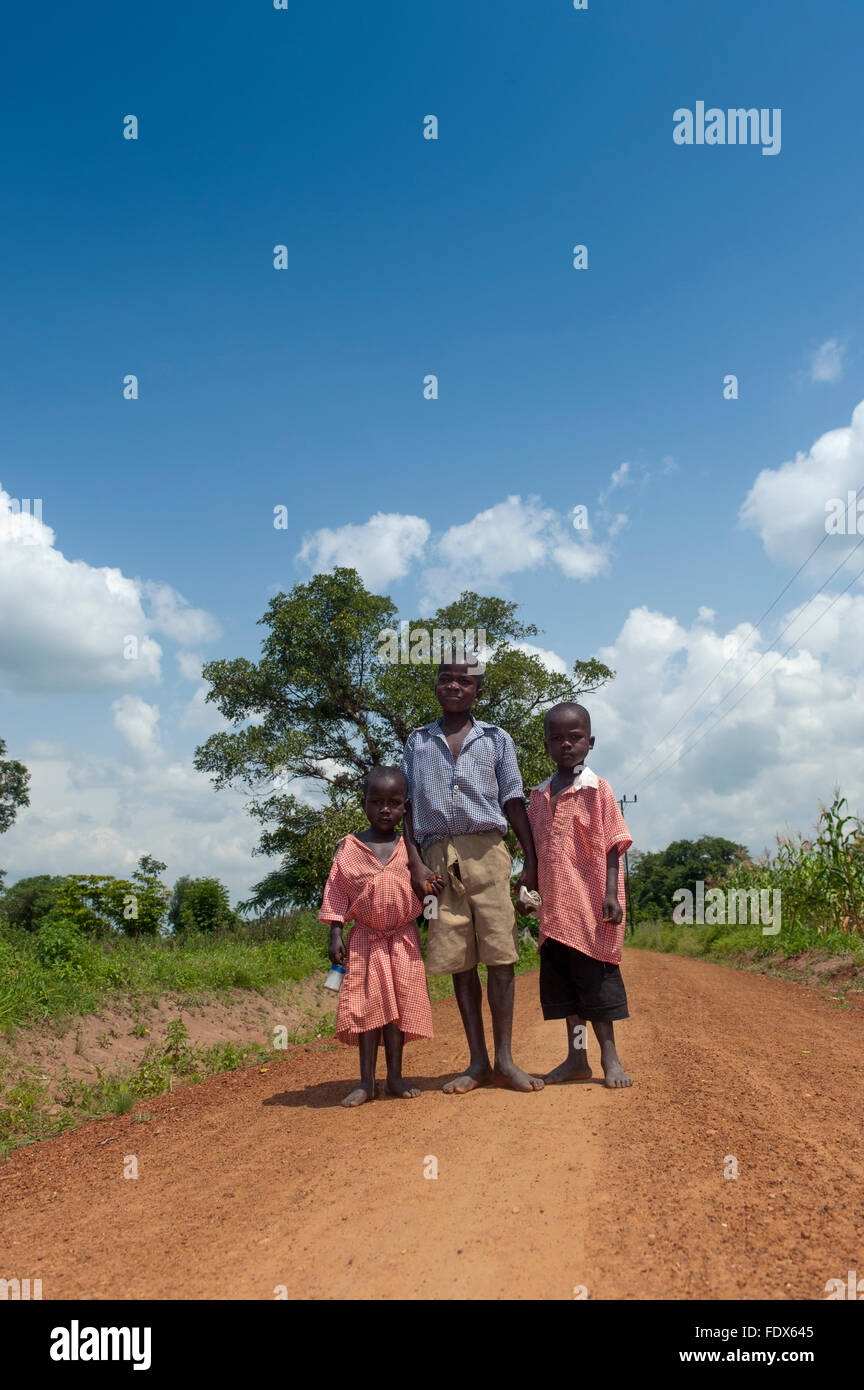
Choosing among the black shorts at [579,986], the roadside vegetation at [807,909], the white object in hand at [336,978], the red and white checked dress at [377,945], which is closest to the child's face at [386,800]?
the red and white checked dress at [377,945]

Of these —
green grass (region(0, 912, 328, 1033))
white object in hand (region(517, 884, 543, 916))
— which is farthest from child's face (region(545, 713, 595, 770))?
green grass (region(0, 912, 328, 1033))

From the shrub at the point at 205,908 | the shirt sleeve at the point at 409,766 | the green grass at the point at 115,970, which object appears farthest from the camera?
the shrub at the point at 205,908

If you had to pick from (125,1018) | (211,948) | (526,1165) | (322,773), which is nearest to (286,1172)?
(526,1165)

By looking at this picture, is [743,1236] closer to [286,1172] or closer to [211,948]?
[286,1172]

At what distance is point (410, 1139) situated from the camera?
11.4ft

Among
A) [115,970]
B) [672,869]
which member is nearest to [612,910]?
[115,970]

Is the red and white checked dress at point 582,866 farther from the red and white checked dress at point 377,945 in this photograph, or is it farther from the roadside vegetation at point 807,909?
the roadside vegetation at point 807,909

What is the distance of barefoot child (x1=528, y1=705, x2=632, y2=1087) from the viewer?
4492 mm

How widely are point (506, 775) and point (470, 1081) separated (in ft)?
5.07

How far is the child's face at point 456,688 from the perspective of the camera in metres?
4.65

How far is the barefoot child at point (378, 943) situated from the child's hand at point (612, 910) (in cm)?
98

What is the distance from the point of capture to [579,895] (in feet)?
14.8

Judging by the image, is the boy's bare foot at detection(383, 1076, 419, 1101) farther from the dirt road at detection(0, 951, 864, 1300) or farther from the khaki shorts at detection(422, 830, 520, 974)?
the khaki shorts at detection(422, 830, 520, 974)
